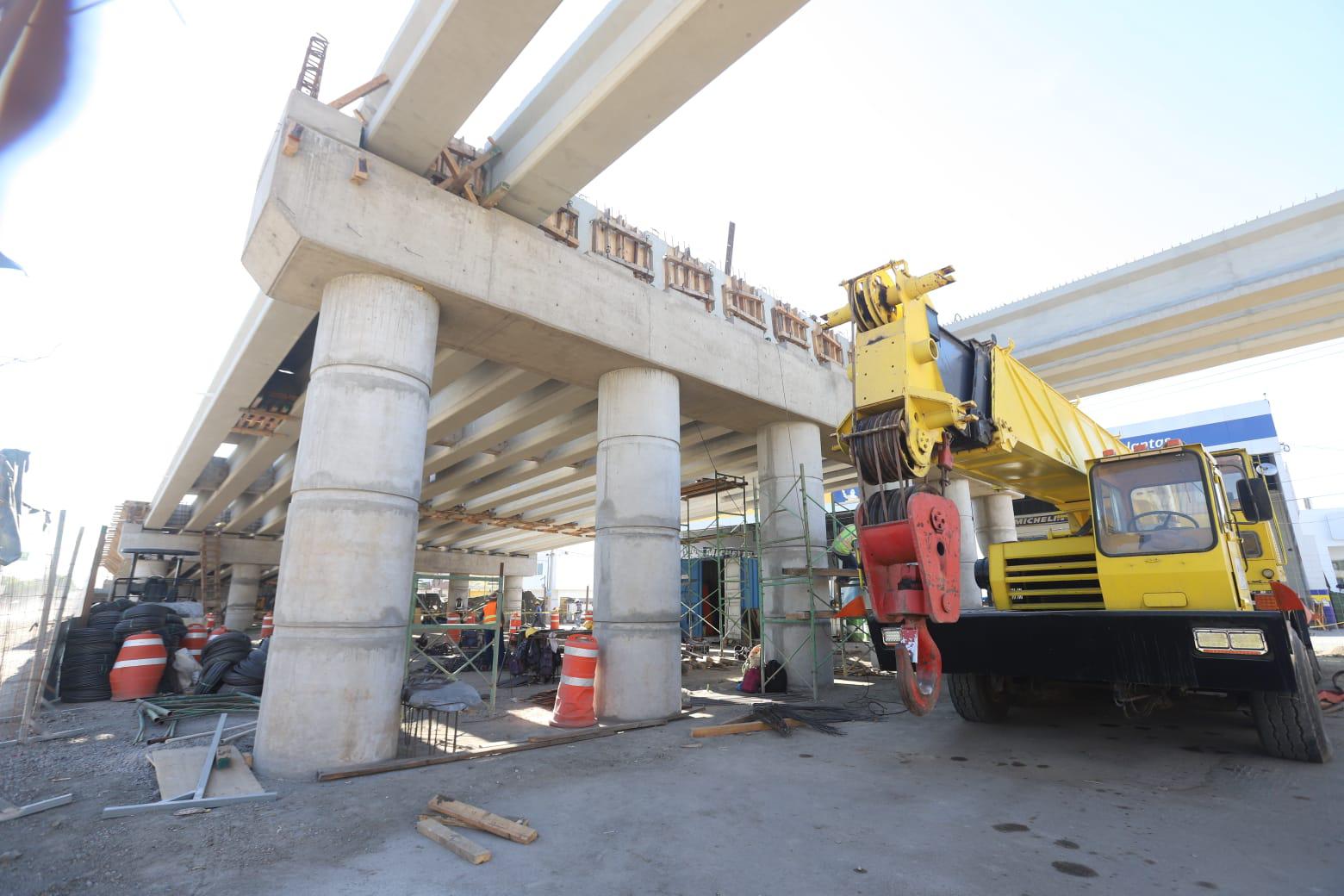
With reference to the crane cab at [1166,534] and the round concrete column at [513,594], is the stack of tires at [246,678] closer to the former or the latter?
the crane cab at [1166,534]

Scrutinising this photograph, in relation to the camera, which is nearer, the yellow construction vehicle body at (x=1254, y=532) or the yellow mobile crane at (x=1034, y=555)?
the yellow mobile crane at (x=1034, y=555)

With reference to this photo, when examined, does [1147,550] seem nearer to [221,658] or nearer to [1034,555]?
[1034,555]

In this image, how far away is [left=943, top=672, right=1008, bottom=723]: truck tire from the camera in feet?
26.1

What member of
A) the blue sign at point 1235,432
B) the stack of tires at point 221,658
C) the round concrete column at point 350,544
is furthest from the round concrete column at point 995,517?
the stack of tires at point 221,658

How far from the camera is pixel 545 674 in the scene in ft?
44.8

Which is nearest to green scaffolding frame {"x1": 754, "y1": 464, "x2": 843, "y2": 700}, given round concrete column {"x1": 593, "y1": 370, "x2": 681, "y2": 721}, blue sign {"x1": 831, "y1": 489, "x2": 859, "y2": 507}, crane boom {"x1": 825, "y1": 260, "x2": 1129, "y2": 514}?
round concrete column {"x1": 593, "y1": 370, "x2": 681, "y2": 721}

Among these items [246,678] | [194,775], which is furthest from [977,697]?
[246,678]

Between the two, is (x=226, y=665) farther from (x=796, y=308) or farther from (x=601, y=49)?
(x=796, y=308)

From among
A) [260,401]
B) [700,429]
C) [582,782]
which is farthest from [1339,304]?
[260,401]

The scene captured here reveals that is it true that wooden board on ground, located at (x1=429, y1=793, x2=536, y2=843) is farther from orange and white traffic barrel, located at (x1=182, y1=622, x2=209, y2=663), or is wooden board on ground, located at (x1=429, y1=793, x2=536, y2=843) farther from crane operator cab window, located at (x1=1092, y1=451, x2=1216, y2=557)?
orange and white traffic barrel, located at (x1=182, y1=622, x2=209, y2=663)

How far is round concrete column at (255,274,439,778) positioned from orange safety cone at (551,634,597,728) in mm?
2406

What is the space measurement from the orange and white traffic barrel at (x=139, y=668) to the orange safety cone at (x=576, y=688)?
7629 mm

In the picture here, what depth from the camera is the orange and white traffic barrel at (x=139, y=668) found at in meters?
10.8

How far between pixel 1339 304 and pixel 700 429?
1336 centimetres
